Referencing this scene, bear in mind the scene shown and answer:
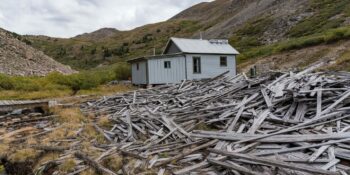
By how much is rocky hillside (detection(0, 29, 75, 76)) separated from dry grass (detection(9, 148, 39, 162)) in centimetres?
2484

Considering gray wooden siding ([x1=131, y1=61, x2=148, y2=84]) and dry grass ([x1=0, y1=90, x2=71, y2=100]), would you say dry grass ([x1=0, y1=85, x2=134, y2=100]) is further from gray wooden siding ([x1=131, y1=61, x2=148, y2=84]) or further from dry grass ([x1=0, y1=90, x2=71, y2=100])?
gray wooden siding ([x1=131, y1=61, x2=148, y2=84])

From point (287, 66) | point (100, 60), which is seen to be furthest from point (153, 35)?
point (287, 66)

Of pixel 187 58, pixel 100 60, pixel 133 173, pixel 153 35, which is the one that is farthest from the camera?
pixel 153 35

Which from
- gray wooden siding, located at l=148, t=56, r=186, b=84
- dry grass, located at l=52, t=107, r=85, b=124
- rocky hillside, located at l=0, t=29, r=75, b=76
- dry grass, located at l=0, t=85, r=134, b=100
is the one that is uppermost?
rocky hillside, located at l=0, t=29, r=75, b=76

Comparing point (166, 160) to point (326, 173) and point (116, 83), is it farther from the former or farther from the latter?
point (116, 83)

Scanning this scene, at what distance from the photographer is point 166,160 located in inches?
304

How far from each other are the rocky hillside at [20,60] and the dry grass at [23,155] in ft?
81.5

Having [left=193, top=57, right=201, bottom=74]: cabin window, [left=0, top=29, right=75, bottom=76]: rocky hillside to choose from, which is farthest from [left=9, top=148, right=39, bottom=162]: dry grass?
[left=0, top=29, right=75, bottom=76]: rocky hillside

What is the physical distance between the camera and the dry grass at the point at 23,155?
9.28 meters

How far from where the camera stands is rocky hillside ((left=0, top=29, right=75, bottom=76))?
109ft

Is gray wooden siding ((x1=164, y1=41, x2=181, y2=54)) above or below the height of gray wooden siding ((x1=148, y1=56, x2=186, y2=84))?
above

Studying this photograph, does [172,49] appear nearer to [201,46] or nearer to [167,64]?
[201,46]

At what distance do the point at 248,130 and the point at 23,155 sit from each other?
6693mm

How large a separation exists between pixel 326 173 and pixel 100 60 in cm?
7600
